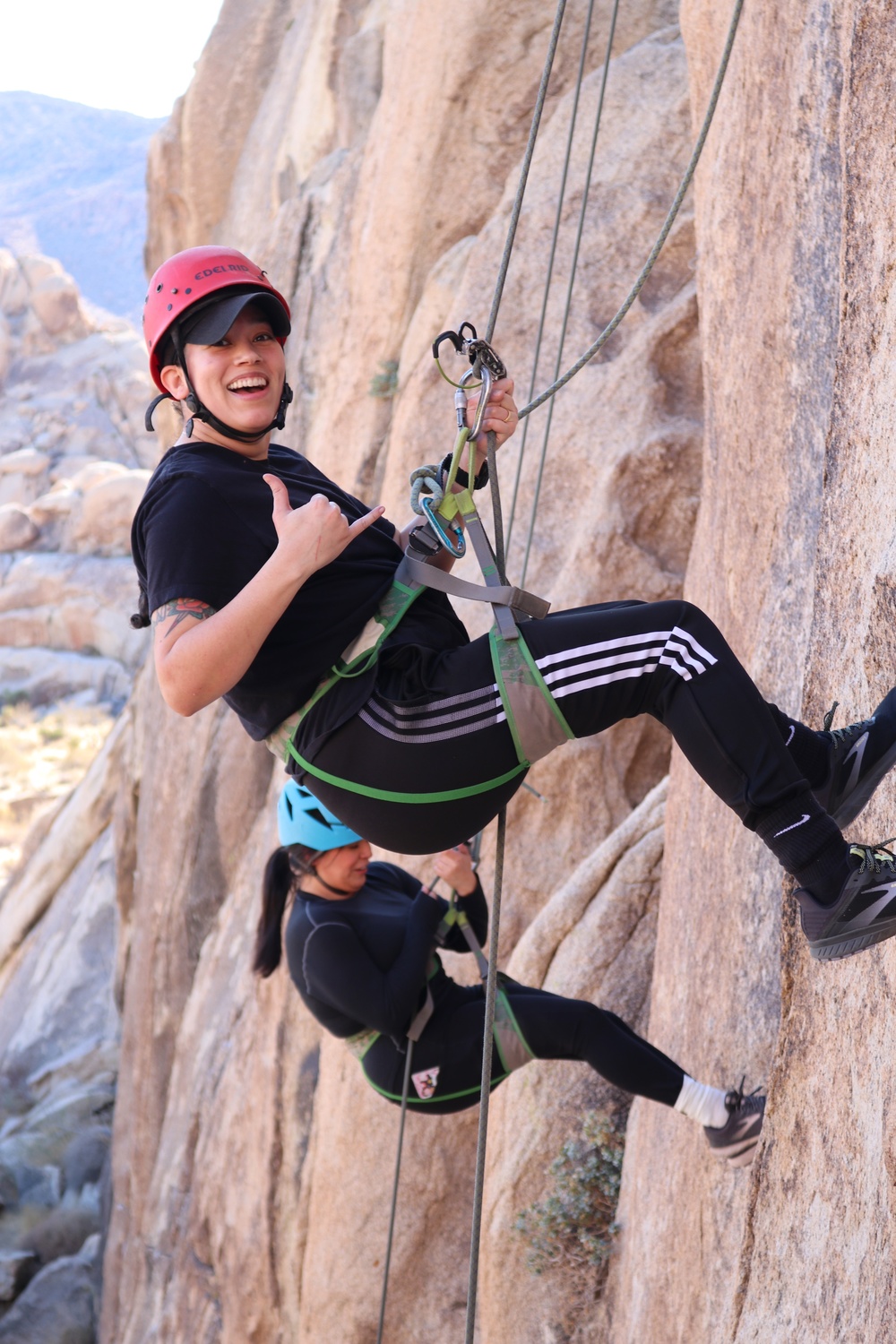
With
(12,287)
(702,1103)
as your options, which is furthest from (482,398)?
(12,287)

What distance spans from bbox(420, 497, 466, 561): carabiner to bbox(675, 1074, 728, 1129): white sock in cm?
175

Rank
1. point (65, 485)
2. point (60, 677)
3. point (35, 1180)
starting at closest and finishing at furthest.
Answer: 1. point (35, 1180)
2. point (60, 677)
3. point (65, 485)

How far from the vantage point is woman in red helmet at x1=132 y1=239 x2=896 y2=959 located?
2373 mm

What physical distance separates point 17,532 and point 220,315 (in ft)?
118

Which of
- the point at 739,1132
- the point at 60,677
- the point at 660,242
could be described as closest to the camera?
the point at 660,242

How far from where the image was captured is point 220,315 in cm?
275

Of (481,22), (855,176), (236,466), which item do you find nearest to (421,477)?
(236,466)

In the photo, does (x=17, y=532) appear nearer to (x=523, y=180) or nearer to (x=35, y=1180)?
(x=35, y=1180)

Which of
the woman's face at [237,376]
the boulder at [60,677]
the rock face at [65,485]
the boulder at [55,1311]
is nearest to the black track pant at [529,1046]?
the woman's face at [237,376]

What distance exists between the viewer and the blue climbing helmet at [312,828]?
180 inches

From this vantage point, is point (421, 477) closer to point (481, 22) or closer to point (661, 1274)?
point (661, 1274)

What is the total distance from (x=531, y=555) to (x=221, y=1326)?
5048 mm

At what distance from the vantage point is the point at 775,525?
3.79m

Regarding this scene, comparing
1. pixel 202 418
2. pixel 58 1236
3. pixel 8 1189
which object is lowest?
pixel 58 1236
